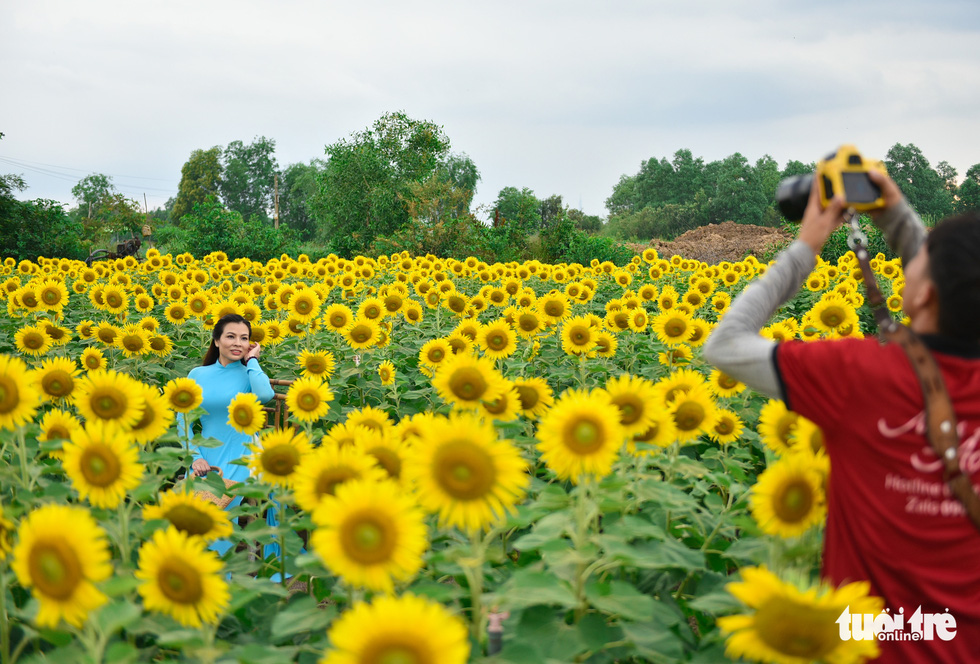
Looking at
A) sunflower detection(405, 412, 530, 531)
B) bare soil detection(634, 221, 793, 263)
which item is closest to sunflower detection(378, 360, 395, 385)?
sunflower detection(405, 412, 530, 531)

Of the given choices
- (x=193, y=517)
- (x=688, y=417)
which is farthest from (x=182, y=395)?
(x=688, y=417)

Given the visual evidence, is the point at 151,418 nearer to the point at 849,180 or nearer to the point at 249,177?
the point at 849,180

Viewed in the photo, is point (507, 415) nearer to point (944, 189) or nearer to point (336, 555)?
point (336, 555)

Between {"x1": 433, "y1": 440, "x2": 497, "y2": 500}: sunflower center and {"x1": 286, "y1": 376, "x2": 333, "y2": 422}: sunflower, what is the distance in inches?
87.0

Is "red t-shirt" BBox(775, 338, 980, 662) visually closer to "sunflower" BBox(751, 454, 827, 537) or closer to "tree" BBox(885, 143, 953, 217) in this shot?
"sunflower" BBox(751, 454, 827, 537)

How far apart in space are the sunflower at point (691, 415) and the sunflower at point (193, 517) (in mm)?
1668

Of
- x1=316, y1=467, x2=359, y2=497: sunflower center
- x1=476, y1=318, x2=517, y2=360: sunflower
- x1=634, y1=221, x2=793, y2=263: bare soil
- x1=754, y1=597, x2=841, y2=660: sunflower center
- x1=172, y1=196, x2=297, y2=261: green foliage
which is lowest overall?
x1=754, y1=597, x2=841, y2=660: sunflower center

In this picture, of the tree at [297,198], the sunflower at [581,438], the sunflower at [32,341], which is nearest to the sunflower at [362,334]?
the sunflower at [32,341]

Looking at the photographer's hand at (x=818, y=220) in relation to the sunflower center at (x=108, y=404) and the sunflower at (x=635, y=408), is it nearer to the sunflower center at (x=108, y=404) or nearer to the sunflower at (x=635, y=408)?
the sunflower at (x=635, y=408)

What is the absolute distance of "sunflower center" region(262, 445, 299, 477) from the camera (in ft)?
8.54

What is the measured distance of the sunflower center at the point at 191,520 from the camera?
7.09 ft

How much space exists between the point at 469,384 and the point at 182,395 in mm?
1697

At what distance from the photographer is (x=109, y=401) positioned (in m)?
2.77

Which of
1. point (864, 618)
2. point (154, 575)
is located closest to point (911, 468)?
point (864, 618)
